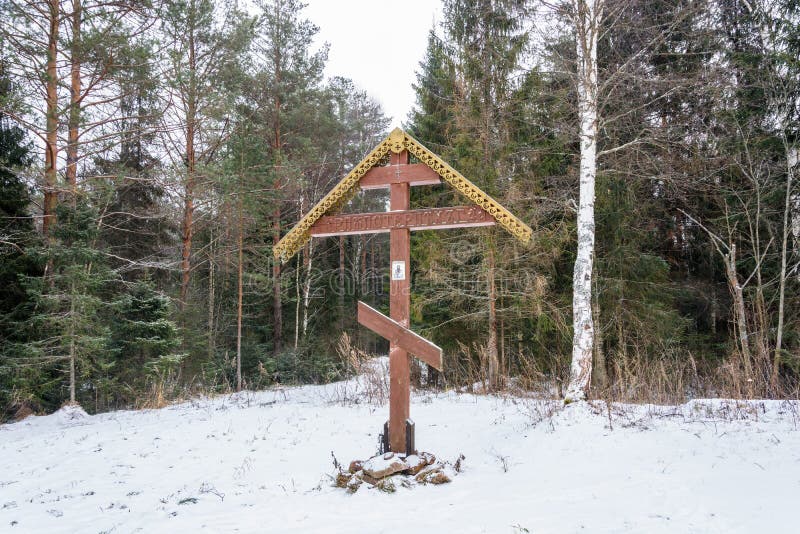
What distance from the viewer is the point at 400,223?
4699mm

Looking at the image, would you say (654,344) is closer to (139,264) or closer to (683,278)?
(683,278)

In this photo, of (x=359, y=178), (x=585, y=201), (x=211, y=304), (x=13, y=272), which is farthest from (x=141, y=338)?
(x=585, y=201)

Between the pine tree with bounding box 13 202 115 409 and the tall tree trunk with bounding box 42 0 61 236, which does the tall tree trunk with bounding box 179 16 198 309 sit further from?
the pine tree with bounding box 13 202 115 409

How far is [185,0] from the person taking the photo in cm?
1120

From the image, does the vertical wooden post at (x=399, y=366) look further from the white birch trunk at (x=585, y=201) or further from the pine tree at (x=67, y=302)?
the pine tree at (x=67, y=302)

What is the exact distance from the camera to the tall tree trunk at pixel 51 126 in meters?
8.92

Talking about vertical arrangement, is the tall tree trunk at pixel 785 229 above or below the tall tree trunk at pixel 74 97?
below

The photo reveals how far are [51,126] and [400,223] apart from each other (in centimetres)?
855

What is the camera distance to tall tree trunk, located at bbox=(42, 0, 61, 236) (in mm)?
8922

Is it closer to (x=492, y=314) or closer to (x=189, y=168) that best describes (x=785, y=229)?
(x=492, y=314)

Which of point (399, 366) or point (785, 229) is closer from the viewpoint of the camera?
point (399, 366)

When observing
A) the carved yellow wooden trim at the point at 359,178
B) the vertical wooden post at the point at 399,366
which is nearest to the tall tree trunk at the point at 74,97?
the carved yellow wooden trim at the point at 359,178

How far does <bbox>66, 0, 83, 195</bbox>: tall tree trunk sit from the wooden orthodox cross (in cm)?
698

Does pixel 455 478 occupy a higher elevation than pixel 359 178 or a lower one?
lower
